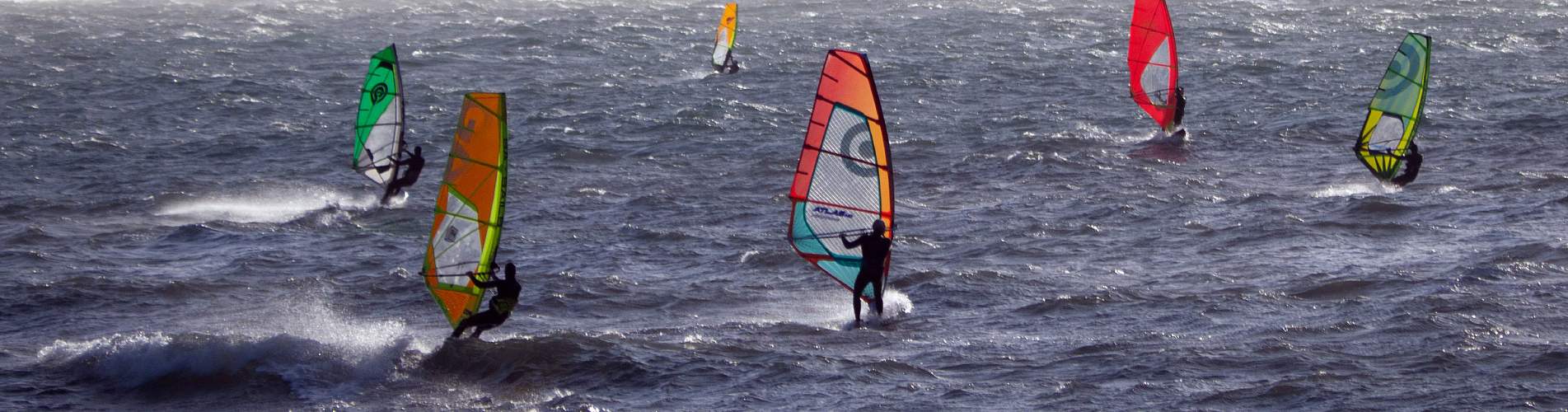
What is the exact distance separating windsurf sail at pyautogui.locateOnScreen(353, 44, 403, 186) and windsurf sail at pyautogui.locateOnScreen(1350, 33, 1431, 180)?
1473 cm

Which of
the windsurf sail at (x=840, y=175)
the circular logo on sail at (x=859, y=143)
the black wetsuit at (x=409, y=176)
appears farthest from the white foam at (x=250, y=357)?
the black wetsuit at (x=409, y=176)

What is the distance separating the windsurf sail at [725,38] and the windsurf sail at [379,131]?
19355 millimetres

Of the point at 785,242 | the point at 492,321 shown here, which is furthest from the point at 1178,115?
the point at 492,321

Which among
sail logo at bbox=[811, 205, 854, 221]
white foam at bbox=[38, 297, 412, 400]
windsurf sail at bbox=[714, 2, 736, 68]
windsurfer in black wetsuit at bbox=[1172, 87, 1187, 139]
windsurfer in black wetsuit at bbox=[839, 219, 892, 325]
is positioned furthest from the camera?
windsurf sail at bbox=[714, 2, 736, 68]

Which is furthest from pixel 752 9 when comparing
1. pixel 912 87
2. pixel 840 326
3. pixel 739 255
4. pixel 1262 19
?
pixel 840 326

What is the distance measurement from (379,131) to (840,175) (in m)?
10.6

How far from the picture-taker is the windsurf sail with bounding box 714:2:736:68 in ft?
146

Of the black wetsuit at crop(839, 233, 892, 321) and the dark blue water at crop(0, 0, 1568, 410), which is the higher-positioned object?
the black wetsuit at crop(839, 233, 892, 321)

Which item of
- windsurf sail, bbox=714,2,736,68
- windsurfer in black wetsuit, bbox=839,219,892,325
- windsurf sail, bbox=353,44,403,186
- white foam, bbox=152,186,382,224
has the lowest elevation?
windsurf sail, bbox=714,2,736,68

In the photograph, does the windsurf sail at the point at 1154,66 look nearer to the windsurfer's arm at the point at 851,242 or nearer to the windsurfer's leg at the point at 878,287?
the windsurfer's leg at the point at 878,287

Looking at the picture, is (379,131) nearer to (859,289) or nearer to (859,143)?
(859,143)

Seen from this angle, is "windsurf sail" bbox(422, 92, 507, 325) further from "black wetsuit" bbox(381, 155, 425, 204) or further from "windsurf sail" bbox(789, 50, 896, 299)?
"black wetsuit" bbox(381, 155, 425, 204)

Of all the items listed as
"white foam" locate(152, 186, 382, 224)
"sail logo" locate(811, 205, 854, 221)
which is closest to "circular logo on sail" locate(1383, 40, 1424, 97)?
"sail logo" locate(811, 205, 854, 221)

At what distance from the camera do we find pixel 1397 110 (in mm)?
25172
